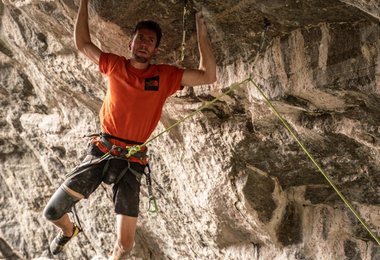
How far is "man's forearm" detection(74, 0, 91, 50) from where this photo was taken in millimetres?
4184

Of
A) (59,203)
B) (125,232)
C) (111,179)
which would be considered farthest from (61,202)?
(125,232)

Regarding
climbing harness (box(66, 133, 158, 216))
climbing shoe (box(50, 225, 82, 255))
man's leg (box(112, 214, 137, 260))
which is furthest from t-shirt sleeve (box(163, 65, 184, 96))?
climbing shoe (box(50, 225, 82, 255))

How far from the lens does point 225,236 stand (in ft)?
18.4

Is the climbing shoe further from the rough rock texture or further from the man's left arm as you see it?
the man's left arm

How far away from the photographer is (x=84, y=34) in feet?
14.0

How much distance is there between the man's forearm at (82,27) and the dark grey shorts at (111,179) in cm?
74

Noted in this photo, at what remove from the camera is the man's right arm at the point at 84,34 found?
13.7 ft

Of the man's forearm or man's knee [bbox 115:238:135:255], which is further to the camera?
man's knee [bbox 115:238:135:255]

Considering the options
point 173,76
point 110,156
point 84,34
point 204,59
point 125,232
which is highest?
point 84,34

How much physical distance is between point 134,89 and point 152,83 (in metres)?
0.13

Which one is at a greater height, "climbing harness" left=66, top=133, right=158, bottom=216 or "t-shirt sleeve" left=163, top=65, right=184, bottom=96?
"t-shirt sleeve" left=163, top=65, right=184, bottom=96

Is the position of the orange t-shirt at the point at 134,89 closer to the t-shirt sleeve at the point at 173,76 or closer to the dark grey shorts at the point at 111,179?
the t-shirt sleeve at the point at 173,76

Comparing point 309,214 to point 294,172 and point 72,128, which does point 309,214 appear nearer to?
point 294,172

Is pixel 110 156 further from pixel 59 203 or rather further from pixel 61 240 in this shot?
pixel 61 240
